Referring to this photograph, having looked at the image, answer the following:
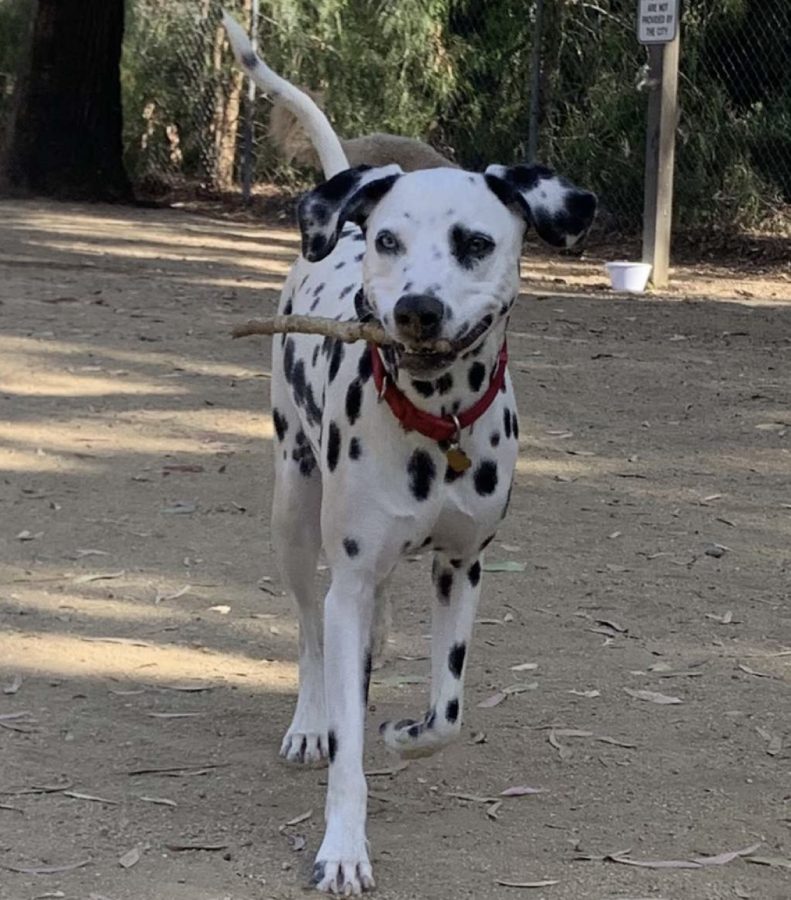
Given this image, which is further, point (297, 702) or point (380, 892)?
point (297, 702)

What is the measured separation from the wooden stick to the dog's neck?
70 mm

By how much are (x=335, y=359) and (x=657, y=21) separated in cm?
840

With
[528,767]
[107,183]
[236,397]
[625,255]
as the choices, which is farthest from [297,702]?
[107,183]

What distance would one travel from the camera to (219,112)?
18.4 m

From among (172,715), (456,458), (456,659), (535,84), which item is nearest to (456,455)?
(456,458)

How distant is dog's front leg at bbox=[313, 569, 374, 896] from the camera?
352cm

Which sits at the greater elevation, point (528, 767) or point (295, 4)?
point (295, 4)

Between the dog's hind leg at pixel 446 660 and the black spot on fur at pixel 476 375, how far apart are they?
1.50 feet

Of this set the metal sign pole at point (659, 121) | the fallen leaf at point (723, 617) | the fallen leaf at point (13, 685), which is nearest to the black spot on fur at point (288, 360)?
the fallen leaf at point (13, 685)

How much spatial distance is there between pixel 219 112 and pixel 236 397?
1081 centimetres

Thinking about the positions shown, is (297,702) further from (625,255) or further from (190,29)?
(190,29)

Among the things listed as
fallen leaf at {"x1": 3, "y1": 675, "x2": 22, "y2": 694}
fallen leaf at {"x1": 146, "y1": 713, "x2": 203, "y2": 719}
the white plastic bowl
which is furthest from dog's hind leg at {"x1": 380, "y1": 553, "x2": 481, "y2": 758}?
the white plastic bowl

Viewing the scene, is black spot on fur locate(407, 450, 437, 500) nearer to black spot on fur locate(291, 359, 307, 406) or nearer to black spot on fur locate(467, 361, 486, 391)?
black spot on fur locate(467, 361, 486, 391)

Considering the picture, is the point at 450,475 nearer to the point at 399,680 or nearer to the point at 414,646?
the point at 399,680
